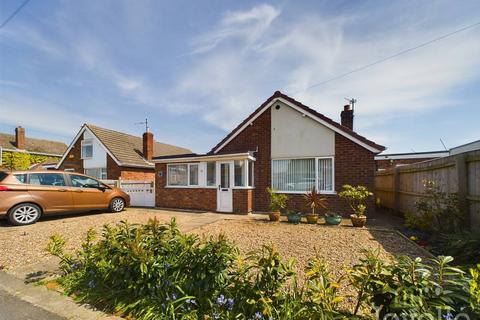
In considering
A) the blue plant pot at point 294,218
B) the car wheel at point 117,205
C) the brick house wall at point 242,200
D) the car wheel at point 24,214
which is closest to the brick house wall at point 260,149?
the brick house wall at point 242,200

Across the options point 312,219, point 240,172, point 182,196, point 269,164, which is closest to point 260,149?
point 269,164

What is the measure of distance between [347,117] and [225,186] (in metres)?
7.90

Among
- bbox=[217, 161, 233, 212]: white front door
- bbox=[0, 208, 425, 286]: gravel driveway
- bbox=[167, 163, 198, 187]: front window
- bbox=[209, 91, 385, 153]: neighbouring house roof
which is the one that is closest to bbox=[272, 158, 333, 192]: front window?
bbox=[209, 91, 385, 153]: neighbouring house roof

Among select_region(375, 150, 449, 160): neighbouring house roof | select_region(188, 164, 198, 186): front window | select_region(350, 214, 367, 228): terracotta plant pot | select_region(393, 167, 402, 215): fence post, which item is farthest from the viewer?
select_region(375, 150, 449, 160): neighbouring house roof

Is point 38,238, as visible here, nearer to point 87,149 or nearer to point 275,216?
point 275,216

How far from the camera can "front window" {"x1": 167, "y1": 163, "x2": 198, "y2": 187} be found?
38.6 ft

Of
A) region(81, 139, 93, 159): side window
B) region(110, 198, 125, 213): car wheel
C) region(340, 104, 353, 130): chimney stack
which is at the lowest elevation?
region(110, 198, 125, 213): car wheel

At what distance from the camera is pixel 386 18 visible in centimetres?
683

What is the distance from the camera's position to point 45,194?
8164mm

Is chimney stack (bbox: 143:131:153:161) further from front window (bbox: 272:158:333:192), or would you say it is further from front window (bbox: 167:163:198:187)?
front window (bbox: 272:158:333:192)

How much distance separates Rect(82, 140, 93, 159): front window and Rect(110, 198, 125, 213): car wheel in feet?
34.2

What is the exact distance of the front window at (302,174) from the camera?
33.0ft

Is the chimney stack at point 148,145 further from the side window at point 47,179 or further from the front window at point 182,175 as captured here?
the side window at point 47,179

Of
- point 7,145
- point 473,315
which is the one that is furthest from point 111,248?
point 7,145
